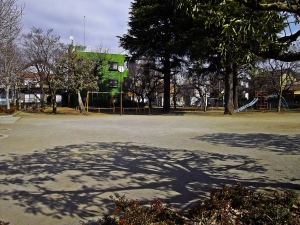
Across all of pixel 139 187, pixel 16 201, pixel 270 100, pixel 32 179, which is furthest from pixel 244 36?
pixel 270 100

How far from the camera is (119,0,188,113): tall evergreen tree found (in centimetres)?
2609

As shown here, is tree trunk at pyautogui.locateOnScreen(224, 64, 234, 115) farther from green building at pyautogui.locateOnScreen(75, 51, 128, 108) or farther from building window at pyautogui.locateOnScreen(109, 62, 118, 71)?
building window at pyautogui.locateOnScreen(109, 62, 118, 71)

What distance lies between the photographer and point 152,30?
87.2 feet

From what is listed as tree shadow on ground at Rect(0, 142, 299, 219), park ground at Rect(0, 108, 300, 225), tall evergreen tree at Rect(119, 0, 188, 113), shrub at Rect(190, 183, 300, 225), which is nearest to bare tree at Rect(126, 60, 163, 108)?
tall evergreen tree at Rect(119, 0, 188, 113)

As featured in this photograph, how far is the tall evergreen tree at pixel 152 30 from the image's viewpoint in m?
26.1

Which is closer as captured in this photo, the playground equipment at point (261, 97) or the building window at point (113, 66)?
the playground equipment at point (261, 97)

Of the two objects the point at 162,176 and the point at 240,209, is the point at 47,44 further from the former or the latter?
the point at 240,209

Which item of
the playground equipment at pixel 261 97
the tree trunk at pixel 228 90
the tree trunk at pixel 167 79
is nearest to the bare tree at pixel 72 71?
the tree trunk at pixel 167 79

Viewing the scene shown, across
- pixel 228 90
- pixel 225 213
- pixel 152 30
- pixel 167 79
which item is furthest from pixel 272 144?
pixel 167 79

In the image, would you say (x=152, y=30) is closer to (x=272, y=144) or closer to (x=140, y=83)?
(x=140, y=83)

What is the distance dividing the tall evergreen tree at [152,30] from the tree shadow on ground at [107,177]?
18982 mm

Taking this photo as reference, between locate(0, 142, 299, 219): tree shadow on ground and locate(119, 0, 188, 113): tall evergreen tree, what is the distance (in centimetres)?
1898

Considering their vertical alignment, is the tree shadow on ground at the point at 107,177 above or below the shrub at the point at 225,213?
below

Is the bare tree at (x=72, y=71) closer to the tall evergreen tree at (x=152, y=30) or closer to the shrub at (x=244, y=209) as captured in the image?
the tall evergreen tree at (x=152, y=30)
